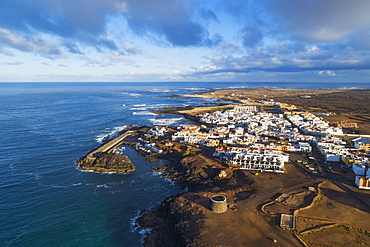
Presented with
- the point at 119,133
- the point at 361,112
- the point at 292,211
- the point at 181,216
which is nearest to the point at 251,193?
the point at 292,211

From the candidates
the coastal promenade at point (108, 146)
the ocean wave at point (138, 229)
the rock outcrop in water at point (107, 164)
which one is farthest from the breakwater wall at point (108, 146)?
the ocean wave at point (138, 229)

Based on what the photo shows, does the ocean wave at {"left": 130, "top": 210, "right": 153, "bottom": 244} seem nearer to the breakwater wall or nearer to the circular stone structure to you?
the circular stone structure

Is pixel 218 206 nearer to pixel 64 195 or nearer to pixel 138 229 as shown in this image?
pixel 138 229

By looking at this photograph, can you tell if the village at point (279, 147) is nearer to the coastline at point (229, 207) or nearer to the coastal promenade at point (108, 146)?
the coastline at point (229, 207)

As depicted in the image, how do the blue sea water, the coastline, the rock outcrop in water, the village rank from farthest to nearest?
the rock outcrop in water
the village
the blue sea water
the coastline

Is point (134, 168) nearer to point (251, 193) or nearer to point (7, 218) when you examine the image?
point (7, 218)

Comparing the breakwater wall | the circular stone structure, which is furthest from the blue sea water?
the circular stone structure

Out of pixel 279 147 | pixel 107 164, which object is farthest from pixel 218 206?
pixel 279 147

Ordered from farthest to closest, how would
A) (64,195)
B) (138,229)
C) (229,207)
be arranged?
(64,195), (138,229), (229,207)

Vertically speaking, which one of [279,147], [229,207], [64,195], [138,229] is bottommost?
[138,229]
